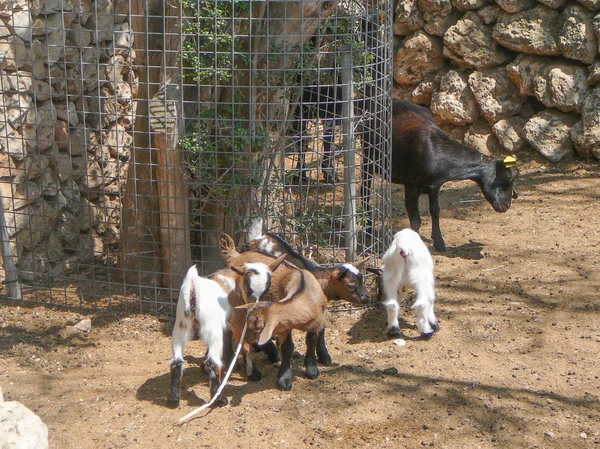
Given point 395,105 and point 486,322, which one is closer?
point 486,322

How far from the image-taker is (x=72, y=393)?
5.36 metres

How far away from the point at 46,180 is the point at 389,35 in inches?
125

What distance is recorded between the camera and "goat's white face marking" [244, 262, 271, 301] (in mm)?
5391

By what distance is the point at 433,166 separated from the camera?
8242 mm

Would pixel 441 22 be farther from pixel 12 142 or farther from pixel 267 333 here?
pixel 267 333

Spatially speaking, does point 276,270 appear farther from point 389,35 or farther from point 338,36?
point 389,35

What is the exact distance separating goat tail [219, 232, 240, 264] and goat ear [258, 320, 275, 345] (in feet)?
2.95

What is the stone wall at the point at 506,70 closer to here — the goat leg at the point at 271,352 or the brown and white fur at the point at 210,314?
the goat leg at the point at 271,352

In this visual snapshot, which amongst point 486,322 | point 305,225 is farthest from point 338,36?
point 486,322

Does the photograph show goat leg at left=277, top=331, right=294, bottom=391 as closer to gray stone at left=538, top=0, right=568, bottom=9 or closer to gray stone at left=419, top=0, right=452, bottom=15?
gray stone at left=538, top=0, right=568, bottom=9

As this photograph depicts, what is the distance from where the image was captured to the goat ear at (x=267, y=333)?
16.5ft

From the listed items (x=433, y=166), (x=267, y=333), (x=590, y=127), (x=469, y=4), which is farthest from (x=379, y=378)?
(x=469, y=4)

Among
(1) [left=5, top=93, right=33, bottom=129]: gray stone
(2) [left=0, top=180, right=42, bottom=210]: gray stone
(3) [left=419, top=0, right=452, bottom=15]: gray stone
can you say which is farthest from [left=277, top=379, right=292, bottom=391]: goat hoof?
(3) [left=419, top=0, right=452, bottom=15]: gray stone

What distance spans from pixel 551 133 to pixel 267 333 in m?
6.58
